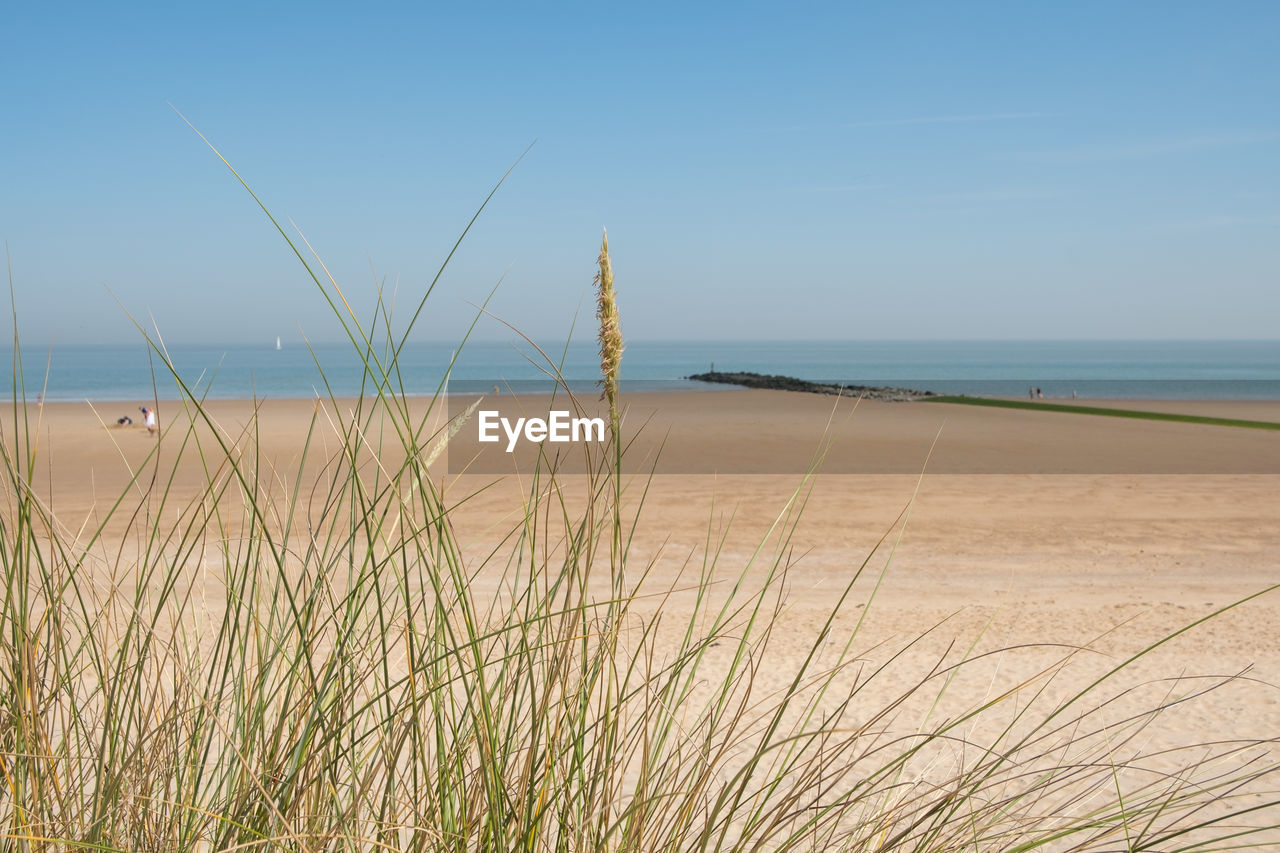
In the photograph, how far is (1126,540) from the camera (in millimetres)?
10461

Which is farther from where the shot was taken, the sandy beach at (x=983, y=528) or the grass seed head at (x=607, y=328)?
the sandy beach at (x=983, y=528)

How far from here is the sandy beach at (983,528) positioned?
5523 millimetres

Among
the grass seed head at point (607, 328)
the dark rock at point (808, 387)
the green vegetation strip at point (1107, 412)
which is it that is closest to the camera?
the grass seed head at point (607, 328)

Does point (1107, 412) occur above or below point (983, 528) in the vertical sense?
above

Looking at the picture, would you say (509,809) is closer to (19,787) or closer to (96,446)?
(19,787)

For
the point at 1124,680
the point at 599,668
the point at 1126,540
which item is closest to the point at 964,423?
the point at 1126,540

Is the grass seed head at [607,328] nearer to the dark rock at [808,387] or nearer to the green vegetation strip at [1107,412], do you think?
the green vegetation strip at [1107,412]

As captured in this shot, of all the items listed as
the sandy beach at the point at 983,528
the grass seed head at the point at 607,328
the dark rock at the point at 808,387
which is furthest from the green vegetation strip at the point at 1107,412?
the grass seed head at the point at 607,328

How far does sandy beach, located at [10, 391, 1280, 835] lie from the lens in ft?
18.1

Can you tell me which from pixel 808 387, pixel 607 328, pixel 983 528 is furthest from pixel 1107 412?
pixel 808 387

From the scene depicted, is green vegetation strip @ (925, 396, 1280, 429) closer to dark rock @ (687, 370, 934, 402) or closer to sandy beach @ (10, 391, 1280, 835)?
sandy beach @ (10, 391, 1280, 835)

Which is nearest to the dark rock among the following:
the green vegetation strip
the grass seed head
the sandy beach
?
the green vegetation strip

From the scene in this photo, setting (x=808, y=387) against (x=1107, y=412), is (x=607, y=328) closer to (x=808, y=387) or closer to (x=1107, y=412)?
(x=1107, y=412)

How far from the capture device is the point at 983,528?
11211 mm
